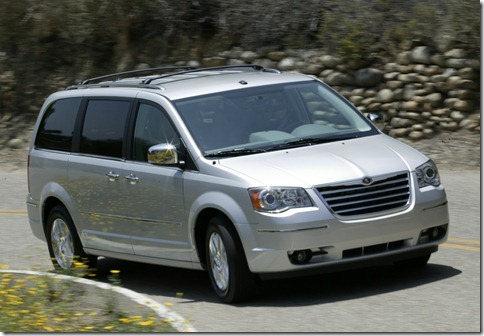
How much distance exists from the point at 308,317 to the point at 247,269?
2.34 feet

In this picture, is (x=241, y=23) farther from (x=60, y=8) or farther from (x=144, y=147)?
(x=144, y=147)

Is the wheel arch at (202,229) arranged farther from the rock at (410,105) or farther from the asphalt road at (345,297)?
the rock at (410,105)

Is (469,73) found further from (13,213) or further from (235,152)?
(235,152)

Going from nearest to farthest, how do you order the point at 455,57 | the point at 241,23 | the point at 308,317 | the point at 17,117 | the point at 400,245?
the point at 308,317, the point at 400,245, the point at 455,57, the point at 241,23, the point at 17,117

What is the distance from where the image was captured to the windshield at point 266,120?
962cm

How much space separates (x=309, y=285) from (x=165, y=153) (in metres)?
1.68

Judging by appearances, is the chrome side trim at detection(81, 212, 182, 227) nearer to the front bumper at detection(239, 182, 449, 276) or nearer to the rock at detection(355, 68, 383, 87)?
the front bumper at detection(239, 182, 449, 276)

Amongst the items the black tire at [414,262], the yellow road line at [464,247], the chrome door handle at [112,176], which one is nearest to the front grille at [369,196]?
the black tire at [414,262]

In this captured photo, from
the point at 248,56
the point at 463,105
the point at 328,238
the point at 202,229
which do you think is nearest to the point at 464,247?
the point at 328,238

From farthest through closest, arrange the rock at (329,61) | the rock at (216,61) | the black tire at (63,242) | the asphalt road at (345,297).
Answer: the rock at (216,61), the rock at (329,61), the black tire at (63,242), the asphalt road at (345,297)

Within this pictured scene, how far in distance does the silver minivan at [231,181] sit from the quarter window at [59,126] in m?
0.02

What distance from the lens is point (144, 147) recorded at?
10234 mm

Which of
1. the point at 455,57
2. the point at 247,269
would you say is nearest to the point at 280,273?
the point at 247,269

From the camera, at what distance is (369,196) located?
29.0ft
